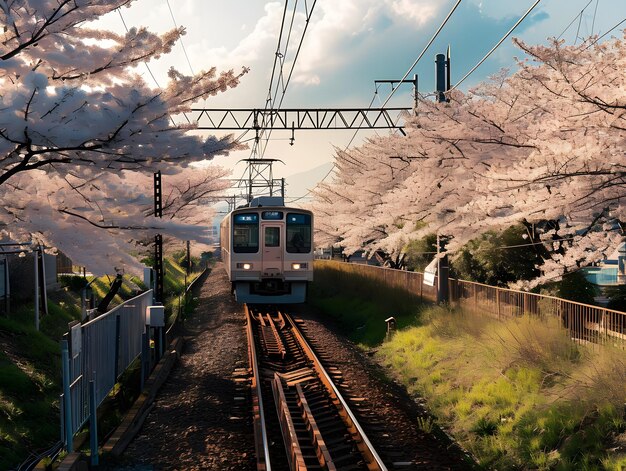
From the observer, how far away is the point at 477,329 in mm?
11922

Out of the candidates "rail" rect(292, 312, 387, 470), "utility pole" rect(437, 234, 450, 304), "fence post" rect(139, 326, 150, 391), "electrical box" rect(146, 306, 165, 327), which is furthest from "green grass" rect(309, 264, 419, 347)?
"fence post" rect(139, 326, 150, 391)

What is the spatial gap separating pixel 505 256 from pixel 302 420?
930 cm

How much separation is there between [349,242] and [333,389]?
716 inches

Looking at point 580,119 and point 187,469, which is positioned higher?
point 580,119

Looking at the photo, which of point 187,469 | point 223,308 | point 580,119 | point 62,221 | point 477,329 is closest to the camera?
point 187,469

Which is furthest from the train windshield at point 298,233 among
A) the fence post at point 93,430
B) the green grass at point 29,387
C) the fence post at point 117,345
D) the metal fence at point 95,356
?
the fence post at point 93,430

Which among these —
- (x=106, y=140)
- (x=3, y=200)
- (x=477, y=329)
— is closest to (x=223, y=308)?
(x=477, y=329)

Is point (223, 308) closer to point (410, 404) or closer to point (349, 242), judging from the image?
point (349, 242)

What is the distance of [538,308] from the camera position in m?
10.8

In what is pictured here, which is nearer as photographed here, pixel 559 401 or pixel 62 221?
pixel 559 401

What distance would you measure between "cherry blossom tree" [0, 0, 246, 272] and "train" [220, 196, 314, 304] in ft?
28.2

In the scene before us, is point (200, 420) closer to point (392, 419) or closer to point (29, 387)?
point (392, 419)

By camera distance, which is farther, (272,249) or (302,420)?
(272,249)

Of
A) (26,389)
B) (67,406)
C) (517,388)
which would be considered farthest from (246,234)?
(67,406)
